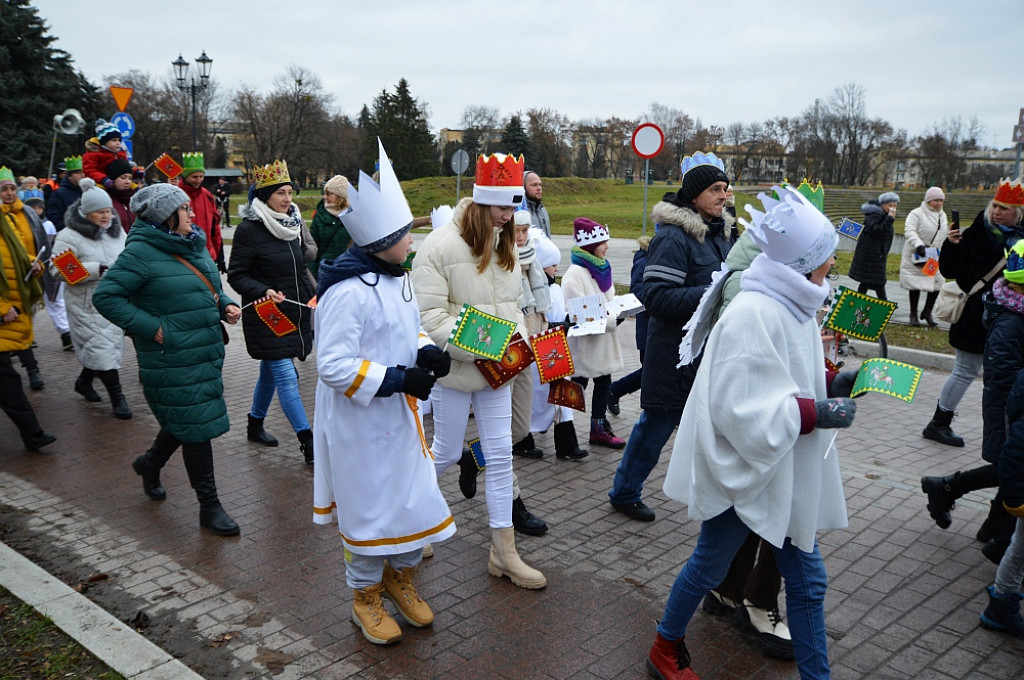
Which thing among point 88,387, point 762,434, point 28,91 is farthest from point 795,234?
point 28,91

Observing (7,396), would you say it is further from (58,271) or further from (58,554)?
(58,554)

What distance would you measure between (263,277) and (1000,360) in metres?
4.81

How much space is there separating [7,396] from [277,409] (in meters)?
2.20

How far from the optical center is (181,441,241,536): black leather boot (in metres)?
4.95

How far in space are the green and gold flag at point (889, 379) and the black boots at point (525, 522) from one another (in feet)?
7.77

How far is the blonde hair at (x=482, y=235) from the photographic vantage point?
425 cm

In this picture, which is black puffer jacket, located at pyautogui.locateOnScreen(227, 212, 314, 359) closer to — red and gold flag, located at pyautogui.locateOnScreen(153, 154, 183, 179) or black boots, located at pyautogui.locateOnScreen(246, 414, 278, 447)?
black boots, located at pyautogui.locateOnScreen(246, 414, 278, 447)

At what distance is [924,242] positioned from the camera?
39.9 ft

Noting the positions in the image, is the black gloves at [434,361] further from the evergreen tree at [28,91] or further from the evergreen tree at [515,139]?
the evergreen tree at [515,139]

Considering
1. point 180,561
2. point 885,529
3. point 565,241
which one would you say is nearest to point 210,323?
point 180,561

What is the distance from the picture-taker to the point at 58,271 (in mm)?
7160

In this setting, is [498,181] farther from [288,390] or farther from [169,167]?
[169,167]

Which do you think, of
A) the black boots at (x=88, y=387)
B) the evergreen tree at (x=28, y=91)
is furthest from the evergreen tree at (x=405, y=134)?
the black boots at (x=88, y=387)

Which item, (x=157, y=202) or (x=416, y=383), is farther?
(x=157, y=202)
